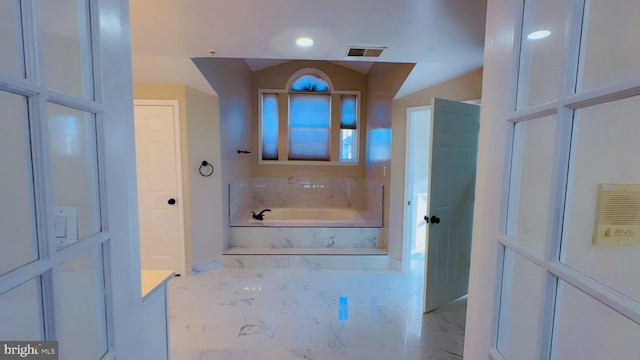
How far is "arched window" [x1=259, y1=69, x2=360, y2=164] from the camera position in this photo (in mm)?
5203

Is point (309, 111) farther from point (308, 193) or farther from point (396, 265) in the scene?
point (396, 265)

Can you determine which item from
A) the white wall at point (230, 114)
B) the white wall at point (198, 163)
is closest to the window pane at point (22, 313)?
the white wall at point (230, 114)

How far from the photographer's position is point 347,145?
17.4 feet

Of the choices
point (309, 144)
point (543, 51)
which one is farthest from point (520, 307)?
point (309, 144)

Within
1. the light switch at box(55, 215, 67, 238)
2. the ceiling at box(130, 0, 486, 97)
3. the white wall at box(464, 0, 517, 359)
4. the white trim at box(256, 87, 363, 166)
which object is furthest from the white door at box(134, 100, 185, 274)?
the white wall at box(464, 0, 517, 359)

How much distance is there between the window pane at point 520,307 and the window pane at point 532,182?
0.24 ft

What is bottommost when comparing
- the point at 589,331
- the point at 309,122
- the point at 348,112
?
the point at 589,331

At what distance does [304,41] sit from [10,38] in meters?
1.94

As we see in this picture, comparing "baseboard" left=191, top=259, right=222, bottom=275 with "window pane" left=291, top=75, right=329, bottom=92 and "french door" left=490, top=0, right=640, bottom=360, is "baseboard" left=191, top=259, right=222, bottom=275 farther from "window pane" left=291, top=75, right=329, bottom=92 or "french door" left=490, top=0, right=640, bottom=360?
"french door" left=490, top=0, right=640, bottom=360

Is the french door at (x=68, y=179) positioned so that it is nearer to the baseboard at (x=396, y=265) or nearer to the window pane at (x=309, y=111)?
the baseboard at (x=396, y=265)

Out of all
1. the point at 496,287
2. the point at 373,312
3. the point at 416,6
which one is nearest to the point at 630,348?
the point at 496,287

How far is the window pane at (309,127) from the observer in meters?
5.25

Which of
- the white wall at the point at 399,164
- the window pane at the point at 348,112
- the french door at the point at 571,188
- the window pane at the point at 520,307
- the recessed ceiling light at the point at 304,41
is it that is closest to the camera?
the french door at the point at 571,188

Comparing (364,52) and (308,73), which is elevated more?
(308,73)
